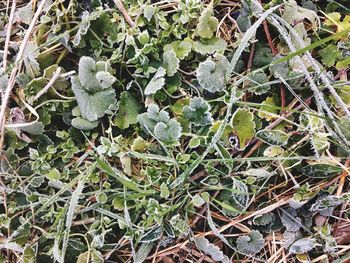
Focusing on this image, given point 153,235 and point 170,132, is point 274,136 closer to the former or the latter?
point 170,132

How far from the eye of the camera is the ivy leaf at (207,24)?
1.31m

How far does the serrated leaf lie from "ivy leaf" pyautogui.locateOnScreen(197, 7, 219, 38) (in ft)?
1.60

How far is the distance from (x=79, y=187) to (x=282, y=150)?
1.63 feet

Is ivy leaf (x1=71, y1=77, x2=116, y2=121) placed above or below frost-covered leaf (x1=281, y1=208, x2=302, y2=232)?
above

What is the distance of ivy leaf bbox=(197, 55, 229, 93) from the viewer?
1293 millimetres

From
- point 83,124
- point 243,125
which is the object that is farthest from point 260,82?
point 83,124

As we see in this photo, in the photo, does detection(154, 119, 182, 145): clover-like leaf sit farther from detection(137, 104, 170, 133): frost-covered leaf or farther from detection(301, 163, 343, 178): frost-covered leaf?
detection(301, 163, 343, 178): frost-covered leaf

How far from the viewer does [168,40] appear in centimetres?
138

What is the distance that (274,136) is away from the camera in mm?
1276

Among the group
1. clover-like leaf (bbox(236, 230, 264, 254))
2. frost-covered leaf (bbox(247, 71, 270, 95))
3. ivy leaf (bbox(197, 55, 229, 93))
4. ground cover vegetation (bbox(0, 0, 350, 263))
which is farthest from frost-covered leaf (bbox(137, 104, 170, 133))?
clover-like leaf (bbox(236, 230, 264, 254))

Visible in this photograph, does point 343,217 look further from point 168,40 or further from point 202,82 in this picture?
point 168,40

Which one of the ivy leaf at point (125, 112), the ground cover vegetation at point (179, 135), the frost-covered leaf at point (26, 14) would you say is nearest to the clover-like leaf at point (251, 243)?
the ground cover vegetation at point (179, 135)

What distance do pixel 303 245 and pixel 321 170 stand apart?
187 millimetres

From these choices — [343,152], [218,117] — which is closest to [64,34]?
[218,117]
